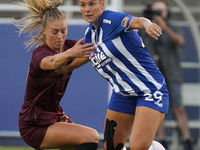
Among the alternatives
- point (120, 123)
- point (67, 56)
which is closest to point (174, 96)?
point (120, 123)

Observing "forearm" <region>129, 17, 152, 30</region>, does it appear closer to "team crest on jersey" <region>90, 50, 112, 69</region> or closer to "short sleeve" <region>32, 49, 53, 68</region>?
"team crest on jersey" <region>90, 50, 112, 69</region>

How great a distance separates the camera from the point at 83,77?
5.52 meters

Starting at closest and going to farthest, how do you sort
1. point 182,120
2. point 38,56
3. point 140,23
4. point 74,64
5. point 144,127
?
1. point 140,23
2. point 144,127
3. point 38,56
4. point 74,64
5. point 182,120

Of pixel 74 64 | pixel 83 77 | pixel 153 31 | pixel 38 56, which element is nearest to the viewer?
pixel 153 31

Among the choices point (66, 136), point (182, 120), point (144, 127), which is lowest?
point (182, 120)

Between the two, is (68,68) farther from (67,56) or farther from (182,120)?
(182,120)

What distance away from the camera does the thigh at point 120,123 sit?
329 centimetres

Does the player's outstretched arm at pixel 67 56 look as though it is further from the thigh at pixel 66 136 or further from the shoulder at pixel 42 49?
the thigh at pixel 66 136

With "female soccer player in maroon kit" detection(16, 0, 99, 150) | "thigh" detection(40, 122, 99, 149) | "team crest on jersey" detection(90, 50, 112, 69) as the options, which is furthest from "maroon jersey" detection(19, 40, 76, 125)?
"team crest on jersey" detection(90, 50, 112, 69)

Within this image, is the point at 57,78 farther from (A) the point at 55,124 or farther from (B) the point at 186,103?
(B) the point at 186,103

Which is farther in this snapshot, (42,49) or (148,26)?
(42,49)

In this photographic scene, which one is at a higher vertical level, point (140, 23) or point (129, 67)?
point (140, 23)

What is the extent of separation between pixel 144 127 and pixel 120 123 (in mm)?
420

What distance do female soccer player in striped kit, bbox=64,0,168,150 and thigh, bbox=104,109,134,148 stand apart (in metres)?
0.18
